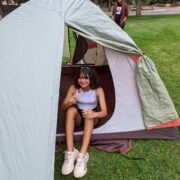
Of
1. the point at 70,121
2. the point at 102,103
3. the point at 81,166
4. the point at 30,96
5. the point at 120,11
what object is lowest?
the point at 120,11

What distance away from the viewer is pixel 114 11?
875 centimetres

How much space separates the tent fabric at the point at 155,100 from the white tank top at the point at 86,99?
0.48 meters

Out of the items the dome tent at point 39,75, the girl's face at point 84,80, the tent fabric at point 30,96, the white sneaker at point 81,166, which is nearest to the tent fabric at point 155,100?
the dome tent at point 39,75

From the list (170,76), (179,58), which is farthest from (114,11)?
(170,76)

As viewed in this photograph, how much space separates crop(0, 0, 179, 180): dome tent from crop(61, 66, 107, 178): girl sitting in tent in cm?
28

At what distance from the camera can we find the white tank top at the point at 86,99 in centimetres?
338

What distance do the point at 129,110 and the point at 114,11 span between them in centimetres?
566

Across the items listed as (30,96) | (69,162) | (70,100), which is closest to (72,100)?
(70,100)

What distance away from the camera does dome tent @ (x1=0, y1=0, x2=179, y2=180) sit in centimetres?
236

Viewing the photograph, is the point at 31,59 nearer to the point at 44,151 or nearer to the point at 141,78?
the point at 44,151

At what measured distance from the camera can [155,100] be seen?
350 centimetres

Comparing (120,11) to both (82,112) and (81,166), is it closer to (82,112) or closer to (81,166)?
(82,112)

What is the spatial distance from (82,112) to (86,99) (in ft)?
0.46

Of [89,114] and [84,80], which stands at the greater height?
[84,80]
